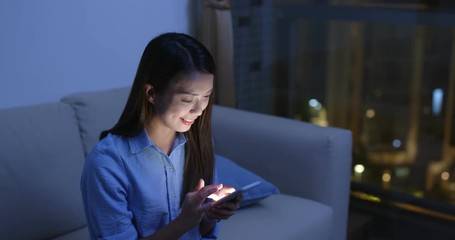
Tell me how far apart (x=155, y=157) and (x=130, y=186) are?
3.7 inches

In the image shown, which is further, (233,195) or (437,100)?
(437,100)

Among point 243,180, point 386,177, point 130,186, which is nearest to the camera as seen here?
point 130,186

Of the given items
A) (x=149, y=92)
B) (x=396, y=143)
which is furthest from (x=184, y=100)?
(x=396, y=143)

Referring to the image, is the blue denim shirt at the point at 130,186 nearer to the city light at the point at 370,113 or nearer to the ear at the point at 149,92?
the ear at the point at 149,92

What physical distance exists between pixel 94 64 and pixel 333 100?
1309 mm

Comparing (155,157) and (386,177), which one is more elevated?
(155,157)

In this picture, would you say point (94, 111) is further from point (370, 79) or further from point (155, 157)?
point (370, 79)

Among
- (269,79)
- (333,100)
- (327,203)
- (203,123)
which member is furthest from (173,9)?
(203,123)

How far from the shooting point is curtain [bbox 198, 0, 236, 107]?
2779 mm

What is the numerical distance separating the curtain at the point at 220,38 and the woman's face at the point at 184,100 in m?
1.48

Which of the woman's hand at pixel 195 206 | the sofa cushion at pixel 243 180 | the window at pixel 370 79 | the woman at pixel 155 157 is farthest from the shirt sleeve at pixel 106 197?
the window at pixel 370 79

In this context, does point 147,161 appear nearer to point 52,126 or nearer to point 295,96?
point 52,126

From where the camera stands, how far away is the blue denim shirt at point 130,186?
1290mm

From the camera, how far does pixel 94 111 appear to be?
2.12 m
